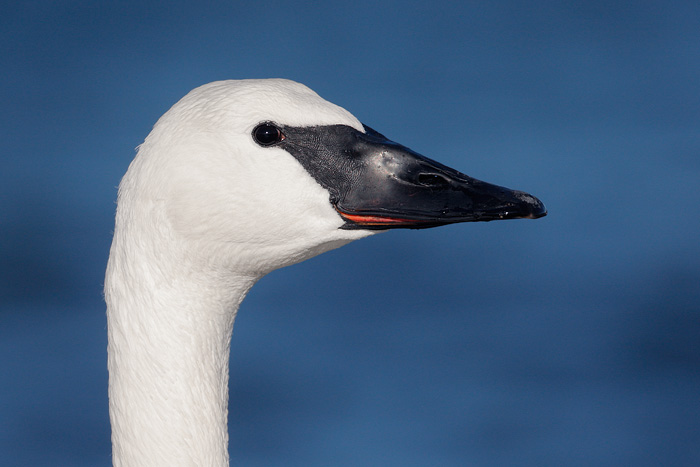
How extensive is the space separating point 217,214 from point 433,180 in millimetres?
468

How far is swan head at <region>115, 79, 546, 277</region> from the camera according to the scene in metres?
1.76

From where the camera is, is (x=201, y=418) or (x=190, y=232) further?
(x=201, y=418)

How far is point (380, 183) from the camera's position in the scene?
1845mm

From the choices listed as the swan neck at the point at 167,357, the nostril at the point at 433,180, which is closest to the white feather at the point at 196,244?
the swan neck at the point at 167,357

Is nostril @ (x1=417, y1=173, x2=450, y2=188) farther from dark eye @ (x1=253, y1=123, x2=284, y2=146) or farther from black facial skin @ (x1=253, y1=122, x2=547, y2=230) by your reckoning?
dark eye @ (x1=253, y1=123, x2=284, y2=146)

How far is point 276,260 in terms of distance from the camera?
6.14ft

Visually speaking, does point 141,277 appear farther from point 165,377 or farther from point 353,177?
point 353,177

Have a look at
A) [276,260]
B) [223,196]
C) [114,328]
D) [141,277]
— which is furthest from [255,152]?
[114,328]

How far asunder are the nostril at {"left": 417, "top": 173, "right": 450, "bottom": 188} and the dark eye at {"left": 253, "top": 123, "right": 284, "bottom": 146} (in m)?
0.32

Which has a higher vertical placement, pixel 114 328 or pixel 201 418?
pixel 114 328

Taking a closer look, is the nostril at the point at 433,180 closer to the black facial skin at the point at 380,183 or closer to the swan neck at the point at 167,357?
the black facial skin at the point at 380,183

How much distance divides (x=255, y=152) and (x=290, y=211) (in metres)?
0.14

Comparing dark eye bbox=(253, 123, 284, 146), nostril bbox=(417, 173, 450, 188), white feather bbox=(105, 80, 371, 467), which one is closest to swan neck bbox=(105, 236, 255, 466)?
white feather bbox=(105, 80, 371, 467)

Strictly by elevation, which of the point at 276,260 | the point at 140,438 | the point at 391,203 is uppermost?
the point at 391,203
